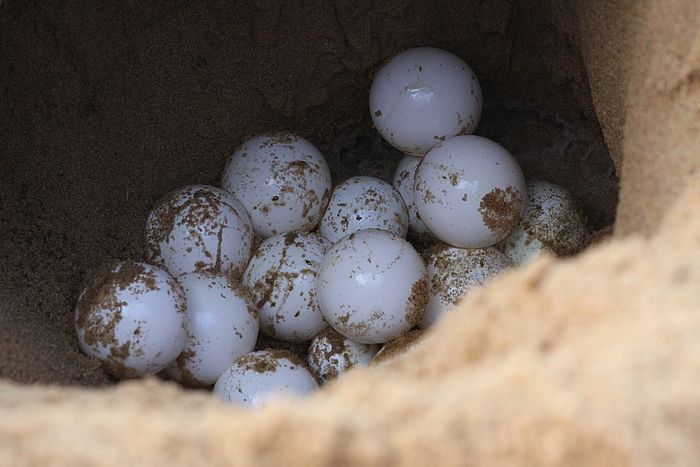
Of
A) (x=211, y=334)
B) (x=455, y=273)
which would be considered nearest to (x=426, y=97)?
(x=455, y=273)

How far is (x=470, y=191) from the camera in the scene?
2.29 meters

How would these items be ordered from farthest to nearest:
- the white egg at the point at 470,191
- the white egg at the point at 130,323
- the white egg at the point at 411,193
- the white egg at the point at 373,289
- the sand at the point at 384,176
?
the white egg at the point at 411,193 < the white egg at the point at 470,191 < the white egg at the point at 373,289 < the white egg at the point at 130,323 < the sand at the point at 384,176

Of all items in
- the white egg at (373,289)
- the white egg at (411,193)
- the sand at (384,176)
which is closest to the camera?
the sand at (384,176)

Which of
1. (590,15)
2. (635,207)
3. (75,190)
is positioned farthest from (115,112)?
(635,207)

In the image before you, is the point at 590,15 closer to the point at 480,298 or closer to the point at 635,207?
the point at 635,207

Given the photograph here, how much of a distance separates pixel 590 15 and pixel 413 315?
1013 millimetres

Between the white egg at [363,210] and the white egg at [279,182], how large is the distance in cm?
5

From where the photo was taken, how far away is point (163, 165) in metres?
2.62

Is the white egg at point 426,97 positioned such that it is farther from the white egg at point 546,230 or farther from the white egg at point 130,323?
the white egg at point 130,323

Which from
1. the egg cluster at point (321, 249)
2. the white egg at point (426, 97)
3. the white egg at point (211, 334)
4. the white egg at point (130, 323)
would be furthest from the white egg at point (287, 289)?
the white egg at point (426, 97)

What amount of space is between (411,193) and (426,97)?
40cm

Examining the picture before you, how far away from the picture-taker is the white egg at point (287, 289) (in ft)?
7.80

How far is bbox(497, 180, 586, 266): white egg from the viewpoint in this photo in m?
2.54

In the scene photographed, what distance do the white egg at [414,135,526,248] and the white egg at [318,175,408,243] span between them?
0.19 meters
